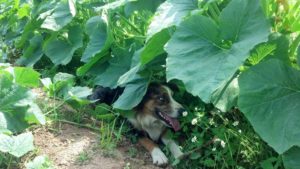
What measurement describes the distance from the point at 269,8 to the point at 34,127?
1998 millimetres

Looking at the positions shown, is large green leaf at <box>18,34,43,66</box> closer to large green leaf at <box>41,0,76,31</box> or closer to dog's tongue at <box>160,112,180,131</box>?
large green leaf at <box>41,0,76,31</box>

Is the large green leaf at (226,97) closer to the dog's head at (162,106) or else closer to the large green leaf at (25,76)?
the dog's head at (162,106)

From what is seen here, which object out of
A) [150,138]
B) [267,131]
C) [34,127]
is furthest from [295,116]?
[34,127]

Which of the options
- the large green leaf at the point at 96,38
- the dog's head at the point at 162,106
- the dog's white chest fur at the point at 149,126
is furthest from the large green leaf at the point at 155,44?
the large green leaf at the point at 96,38

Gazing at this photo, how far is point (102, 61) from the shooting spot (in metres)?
4.63

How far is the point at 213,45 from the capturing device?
9.65 feet

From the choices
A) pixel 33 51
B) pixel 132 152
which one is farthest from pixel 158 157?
pixel 33 51

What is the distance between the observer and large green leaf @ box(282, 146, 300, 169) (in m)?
2.79

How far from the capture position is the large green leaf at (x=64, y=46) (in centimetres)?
511

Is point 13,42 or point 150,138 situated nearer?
point 150,138

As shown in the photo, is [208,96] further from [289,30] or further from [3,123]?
[3,123]

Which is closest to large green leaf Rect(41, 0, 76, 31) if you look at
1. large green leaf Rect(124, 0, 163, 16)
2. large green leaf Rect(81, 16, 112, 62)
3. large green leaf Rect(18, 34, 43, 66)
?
large green leaf Rect(81, 16, 112, 62)

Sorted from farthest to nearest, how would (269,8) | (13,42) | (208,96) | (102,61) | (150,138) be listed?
(13,42)
(102,61)
(150,138)
(269,8)
(208,96)

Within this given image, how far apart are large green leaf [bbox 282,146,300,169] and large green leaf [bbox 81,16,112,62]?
6.76 feet
